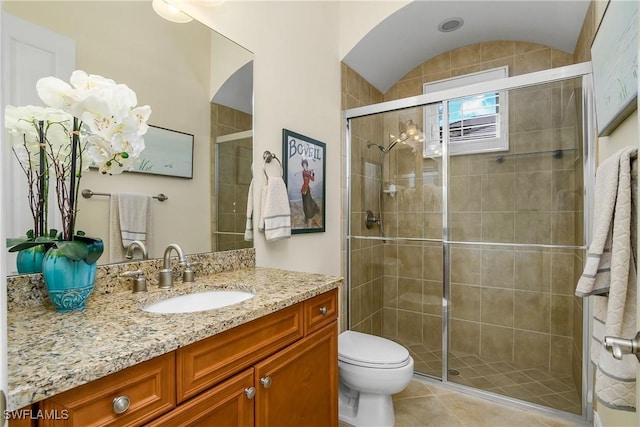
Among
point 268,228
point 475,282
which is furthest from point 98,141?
point 475,282

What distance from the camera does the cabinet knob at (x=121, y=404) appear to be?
2.30 ft

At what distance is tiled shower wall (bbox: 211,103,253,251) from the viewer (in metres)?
1.64

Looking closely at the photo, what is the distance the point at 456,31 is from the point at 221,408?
9.73 feet

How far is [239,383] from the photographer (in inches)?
39.2

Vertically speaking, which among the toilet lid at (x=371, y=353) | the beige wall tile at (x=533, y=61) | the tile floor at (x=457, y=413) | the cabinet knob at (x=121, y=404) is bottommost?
the tile floor at (x=457, y=413)

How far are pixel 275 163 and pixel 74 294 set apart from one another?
3.96 ft

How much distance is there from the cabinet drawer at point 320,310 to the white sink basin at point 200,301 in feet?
0.75

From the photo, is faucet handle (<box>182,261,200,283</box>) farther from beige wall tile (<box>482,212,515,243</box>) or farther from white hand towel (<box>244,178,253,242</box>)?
beige wall tile (<box>482,212,515,243</box>)

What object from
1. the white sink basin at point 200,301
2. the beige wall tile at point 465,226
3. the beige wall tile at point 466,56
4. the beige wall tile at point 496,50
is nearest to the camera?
the white sink basin at point 200,301

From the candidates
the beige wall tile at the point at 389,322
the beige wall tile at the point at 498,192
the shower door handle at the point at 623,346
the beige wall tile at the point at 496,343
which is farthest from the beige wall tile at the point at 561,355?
the shower door handle at the point at 623,346

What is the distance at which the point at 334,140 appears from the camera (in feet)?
8.39

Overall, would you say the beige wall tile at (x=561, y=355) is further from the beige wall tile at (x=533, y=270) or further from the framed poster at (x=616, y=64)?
the framed poster at (x=616, y=64)

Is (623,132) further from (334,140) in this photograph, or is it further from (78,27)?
(78,27)

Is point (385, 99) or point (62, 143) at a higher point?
point (385, 99)
